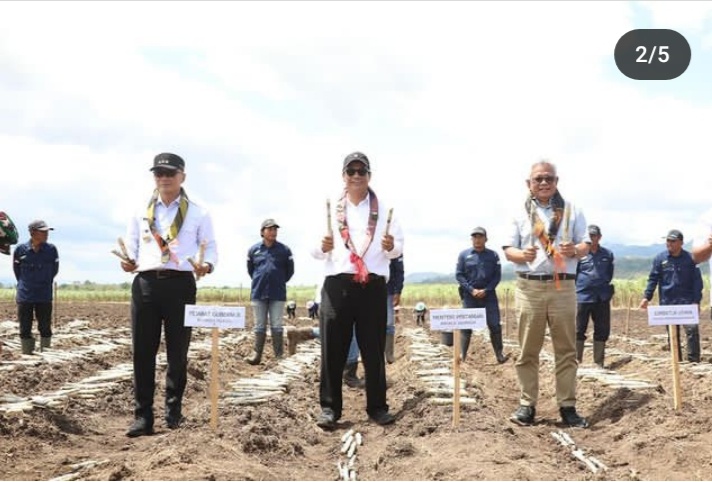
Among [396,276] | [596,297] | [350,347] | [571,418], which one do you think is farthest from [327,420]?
[596,297]

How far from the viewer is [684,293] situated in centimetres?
1031

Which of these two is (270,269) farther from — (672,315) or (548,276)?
(672,315)

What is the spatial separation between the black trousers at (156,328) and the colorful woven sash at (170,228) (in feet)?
0.61

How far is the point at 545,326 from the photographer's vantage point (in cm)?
601

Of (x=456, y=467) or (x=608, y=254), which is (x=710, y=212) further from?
(x=608, y=254)

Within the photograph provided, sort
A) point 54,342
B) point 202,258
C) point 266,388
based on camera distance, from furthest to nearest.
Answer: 1. point 54,342
2. point 266,388
3. point 202,258

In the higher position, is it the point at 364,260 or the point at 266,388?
the point at 364,260

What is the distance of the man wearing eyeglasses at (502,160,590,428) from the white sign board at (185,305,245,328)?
219 centimetres

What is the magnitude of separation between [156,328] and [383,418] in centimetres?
190

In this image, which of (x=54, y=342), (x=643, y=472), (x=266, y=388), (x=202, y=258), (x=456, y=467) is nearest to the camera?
(x=456, y=467)

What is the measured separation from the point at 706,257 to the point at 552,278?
185cm

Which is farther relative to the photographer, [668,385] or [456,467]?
[668,385]

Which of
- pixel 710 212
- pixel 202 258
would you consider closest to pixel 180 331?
pixel 202 258

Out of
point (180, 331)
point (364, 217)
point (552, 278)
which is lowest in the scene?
point (180, 331)
